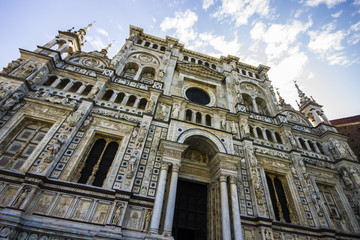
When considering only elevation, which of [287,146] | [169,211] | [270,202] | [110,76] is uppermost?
[110,76]

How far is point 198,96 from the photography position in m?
14.8

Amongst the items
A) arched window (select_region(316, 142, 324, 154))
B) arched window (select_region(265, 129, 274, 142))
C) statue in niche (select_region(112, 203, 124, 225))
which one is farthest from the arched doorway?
arched window (select_region(316, 142, 324, 154))

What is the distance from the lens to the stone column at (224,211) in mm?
7302

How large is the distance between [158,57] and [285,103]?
13250mm

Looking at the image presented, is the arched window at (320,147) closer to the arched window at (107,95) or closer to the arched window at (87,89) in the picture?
the arched window at (107,95)

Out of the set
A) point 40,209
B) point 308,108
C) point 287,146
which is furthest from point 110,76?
point 308,108

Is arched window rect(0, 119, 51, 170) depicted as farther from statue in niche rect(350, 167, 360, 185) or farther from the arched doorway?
statue in niche rect(350, 167, 360, 185)

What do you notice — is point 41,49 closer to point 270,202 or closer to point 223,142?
point 223,142

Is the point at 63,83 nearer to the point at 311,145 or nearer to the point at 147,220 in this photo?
the point at 147,220

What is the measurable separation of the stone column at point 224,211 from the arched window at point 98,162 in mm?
5681

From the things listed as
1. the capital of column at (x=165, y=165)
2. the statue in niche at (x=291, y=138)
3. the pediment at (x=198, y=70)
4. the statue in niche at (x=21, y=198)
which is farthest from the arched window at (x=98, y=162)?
the statue in niche at (x=291, y=138)

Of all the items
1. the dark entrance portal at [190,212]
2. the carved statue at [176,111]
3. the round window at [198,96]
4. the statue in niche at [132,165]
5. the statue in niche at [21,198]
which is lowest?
the statue in niche at [21,198]

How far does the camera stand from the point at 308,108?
17.3 metres

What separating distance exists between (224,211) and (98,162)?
252 inches
